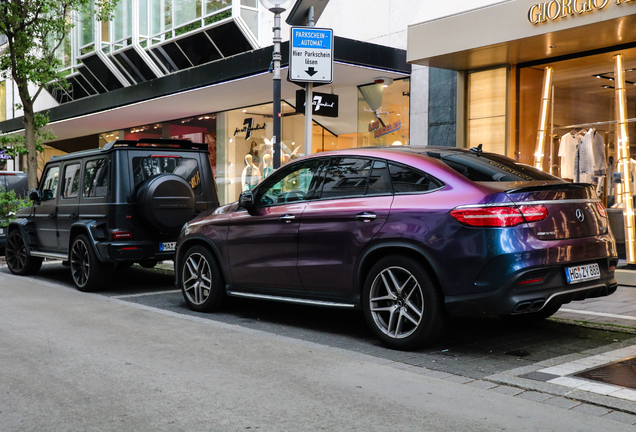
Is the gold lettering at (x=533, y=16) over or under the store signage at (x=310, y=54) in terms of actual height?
over

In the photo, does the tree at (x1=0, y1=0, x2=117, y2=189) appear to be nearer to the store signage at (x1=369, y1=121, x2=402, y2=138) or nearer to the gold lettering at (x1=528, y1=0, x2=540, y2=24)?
the store signage at (x1=369, y1=121, x2=402, y2=138)

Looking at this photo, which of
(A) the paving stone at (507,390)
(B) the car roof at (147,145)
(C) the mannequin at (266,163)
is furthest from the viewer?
(C) the mannequin at (266,163)

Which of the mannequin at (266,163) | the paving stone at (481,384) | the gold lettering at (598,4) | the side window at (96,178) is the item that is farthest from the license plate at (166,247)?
the mannequin at (266,163)

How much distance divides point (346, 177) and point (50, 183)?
20.0ft

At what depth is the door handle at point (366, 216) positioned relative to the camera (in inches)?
221

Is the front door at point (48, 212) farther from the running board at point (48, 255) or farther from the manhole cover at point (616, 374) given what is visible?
the manhole cover at point (616, 374)

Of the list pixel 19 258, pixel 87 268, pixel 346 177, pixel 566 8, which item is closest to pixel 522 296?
pixel 346 177

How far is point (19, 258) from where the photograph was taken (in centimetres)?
1098

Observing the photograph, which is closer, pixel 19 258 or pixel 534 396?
pixel 534 396

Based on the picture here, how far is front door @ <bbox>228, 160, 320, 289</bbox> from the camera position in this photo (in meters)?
6.35

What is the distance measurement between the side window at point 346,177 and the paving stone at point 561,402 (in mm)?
2387

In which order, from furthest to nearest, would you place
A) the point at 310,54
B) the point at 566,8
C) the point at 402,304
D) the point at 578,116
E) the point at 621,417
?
1. the point at 578,116
2. the point at 566,8
3. the point at 310,54
4. the point at 402,304
5. the point at 621,417

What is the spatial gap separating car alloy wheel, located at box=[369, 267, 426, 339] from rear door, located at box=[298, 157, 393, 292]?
11.9 inches

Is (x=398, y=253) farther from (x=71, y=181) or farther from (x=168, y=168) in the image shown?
(x=71, y=181)
